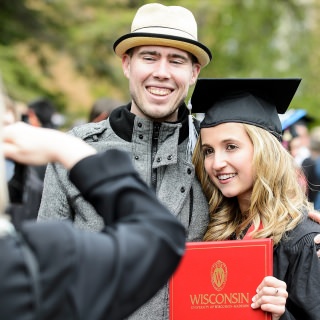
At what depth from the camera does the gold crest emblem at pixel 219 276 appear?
3.65 metres

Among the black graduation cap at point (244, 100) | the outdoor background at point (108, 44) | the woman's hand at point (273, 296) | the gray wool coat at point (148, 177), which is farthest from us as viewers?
the outdoor background at point (108, 44)

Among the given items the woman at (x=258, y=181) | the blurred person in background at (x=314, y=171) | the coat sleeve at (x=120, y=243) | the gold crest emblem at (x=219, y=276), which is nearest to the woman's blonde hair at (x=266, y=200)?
the woman at (x=258, y=181)

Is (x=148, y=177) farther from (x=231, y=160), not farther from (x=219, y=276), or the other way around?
(x=219, y=276)

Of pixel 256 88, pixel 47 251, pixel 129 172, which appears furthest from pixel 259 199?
pixel 47 251

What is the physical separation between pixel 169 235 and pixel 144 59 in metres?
2.05

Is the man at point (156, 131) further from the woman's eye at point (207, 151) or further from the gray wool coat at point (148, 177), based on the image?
the woman's eye at point (207, 151)

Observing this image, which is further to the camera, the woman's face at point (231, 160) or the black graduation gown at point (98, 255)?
the woman's face at point (231, 160)

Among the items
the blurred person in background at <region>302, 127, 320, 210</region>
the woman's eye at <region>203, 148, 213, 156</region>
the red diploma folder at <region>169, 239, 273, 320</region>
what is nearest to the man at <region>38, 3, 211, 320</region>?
the woman's eye at <region>203, 148, 213, 156</region>

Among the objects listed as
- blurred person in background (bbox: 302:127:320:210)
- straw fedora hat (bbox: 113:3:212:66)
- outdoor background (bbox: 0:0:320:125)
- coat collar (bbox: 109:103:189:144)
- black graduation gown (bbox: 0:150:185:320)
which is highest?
outdoor background (bbox: 0:0:320:125)

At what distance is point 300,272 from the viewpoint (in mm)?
3705

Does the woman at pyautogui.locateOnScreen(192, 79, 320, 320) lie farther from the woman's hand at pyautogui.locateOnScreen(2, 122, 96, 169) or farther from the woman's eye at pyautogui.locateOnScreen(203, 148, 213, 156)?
the woman's hand at pyautogui.locateOnScreen(2, 122, 96, 169)

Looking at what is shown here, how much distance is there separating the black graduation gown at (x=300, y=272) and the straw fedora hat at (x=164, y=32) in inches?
43.5

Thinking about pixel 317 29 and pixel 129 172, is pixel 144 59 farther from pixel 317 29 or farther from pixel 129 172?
pixel 317 29

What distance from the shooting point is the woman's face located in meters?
4.02
